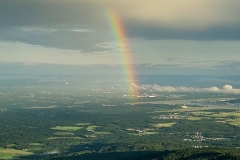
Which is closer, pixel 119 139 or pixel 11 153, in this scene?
pixel 11 153

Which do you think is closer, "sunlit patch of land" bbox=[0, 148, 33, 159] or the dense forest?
the dense forest

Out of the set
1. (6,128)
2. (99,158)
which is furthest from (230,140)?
(6,128)

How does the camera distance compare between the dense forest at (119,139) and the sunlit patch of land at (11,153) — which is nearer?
the dense forest at (119,139)

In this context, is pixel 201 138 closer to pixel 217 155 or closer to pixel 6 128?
pixel 217 155

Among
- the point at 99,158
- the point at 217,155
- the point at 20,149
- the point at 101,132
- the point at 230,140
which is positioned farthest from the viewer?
the point at 101,132

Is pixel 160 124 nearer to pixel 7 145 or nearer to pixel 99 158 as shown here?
pixel 7 145

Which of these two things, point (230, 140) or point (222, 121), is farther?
point (222, 121)

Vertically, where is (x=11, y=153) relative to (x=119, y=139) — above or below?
below

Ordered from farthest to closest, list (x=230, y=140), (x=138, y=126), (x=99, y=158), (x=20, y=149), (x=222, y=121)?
(x=222, y=121), (x=138, y=126), (x=230, y=140), (x=20, y=149), (x=99, y=158)

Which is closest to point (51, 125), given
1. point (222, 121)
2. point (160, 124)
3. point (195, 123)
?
point (160, 124)
